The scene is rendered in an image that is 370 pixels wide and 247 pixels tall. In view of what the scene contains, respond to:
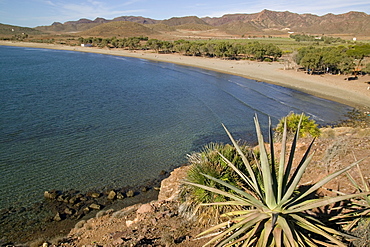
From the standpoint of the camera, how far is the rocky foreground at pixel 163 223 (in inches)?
261

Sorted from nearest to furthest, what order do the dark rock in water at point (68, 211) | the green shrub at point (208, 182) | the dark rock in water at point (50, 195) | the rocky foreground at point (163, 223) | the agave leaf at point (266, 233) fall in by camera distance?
the agave leaf at point (266, 233), the rocky foreground at point (163, 223), the green shrub at point (208, 182), the dark rock in water at point (68, 211), the dark rock in water at point (50, 195)

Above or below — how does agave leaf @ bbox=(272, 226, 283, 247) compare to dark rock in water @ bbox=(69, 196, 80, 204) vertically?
above

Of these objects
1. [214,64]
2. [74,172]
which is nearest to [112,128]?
[74,172]

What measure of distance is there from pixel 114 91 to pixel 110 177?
2309 centimetres

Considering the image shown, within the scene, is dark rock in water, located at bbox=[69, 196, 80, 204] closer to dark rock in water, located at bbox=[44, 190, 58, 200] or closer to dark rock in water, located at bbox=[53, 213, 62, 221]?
dark rock in water, located at bbox=[44, 190, 58, 200]

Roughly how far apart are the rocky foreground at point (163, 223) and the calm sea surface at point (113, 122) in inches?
159

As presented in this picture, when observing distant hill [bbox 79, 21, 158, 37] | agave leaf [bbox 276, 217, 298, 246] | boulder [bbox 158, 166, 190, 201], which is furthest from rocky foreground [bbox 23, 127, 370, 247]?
distant hill [bbox 79, 21, 158, 37]

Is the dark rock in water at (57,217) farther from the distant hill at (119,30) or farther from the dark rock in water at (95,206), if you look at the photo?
the distant hill at (119,30)

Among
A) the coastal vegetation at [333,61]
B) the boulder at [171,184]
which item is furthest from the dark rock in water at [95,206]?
the coastal vegetation at [333,61]

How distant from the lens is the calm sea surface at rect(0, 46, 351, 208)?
571 inches

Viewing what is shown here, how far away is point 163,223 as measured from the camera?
7.69 m

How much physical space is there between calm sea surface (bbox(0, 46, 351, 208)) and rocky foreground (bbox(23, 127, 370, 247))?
4031 millimetres

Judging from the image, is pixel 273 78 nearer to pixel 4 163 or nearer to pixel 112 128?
pixel 112 128

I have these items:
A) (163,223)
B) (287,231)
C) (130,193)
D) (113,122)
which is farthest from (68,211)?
(113,122)
